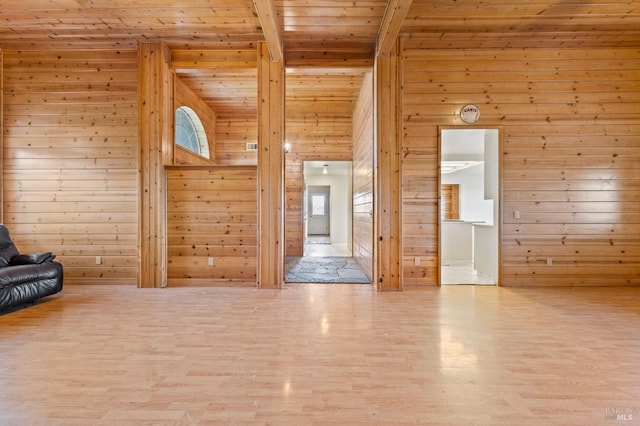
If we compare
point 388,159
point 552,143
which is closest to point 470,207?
point 552,143

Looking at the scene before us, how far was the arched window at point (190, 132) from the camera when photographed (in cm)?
556

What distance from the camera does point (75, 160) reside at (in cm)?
445

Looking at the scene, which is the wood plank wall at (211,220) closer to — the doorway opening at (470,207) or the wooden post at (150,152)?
the wooden post at (150,152)

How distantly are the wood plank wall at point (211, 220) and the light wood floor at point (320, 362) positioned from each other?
90cm

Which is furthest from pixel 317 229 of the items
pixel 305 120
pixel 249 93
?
pixel 249 93

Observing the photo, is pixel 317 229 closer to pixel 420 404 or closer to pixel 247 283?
pixel 247 283

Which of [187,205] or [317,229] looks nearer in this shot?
[187,205]

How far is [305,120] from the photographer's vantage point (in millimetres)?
6996

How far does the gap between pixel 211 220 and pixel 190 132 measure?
254cm

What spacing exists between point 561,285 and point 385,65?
3882mm

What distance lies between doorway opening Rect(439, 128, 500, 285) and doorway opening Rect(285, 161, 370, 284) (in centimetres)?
177

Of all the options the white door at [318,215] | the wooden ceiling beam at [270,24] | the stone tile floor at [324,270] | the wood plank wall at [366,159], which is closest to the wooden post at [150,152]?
the wooden ceiling beam at [270,24]

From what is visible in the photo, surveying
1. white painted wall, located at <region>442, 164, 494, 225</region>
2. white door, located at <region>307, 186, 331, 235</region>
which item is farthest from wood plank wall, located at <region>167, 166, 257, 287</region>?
white door, located at <region>307, 186, 331, 235</region>

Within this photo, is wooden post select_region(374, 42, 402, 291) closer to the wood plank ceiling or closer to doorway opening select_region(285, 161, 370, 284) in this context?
the wood plank ceiling
